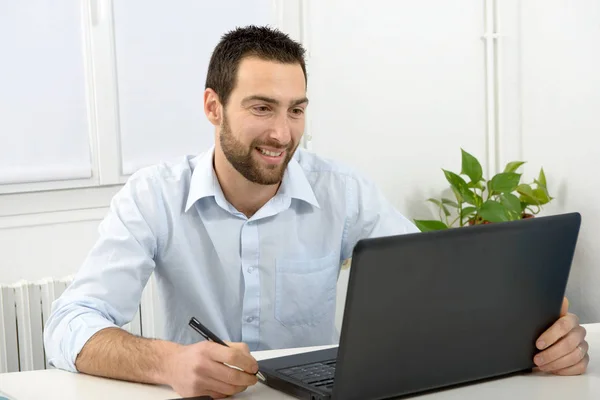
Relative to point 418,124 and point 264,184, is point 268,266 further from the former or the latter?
point 418,124

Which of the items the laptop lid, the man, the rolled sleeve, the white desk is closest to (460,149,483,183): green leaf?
the man

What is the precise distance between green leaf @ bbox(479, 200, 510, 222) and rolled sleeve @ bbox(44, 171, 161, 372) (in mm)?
1478

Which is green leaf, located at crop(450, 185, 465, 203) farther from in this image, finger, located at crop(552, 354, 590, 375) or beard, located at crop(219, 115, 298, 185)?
finger, located at crop(552, 354, 590, 375)

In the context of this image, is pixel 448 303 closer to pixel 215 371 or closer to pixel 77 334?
pixel 215 371

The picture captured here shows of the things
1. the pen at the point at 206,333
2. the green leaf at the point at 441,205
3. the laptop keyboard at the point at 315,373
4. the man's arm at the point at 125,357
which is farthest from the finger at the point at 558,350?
the green leaf at the point at 441,205

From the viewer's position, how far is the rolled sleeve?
5.39 feet

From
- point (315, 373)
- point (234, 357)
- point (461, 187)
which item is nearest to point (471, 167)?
point (461, 187)

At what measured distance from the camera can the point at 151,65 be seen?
9.84ft

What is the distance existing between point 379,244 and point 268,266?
82 cm

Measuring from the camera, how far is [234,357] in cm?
135

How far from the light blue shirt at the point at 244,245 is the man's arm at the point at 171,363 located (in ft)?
0.98

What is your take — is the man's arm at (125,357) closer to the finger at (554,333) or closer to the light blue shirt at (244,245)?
the light blue shirt at (244,245)

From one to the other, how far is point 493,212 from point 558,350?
5.36 feet

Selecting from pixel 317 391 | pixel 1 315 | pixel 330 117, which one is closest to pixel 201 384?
pixel 317 391
